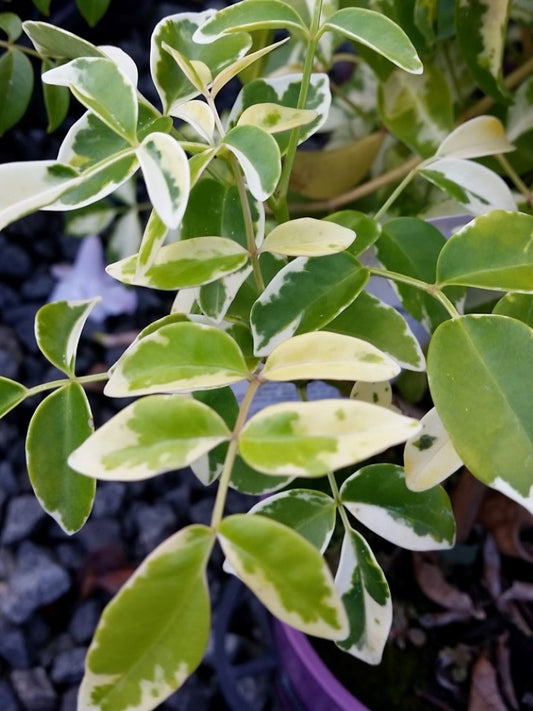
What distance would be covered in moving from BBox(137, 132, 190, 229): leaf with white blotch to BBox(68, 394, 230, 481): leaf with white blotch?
7cm

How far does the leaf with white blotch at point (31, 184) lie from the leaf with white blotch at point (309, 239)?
0.35 feet

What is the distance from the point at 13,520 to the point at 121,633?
2.52 feet

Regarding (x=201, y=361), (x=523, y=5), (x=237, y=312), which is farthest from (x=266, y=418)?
(x=523, y=5)

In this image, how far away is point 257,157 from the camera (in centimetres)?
31

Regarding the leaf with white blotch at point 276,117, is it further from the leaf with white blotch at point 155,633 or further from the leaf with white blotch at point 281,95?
the leaf with white blotch at point 155,633

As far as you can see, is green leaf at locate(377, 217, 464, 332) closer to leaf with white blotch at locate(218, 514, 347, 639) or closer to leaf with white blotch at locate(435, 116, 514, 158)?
leaf with white blotch at locate(435, 116, 514, 158)

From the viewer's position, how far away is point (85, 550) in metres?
0.96

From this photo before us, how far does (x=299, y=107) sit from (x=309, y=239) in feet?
0.24

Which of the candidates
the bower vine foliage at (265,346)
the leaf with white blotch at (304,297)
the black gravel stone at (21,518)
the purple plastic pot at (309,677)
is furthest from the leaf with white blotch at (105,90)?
the black gravel stone at (21,518)

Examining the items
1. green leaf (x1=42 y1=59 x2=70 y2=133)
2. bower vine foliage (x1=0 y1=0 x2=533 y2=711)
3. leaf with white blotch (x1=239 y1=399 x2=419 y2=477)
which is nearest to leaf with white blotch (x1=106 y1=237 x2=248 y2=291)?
bower vine foliage (x1=0 y1=0 x2=533 y2=711)

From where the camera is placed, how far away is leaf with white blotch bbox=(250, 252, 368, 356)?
1.19ft

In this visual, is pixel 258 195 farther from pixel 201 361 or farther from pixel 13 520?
pixel 13 520

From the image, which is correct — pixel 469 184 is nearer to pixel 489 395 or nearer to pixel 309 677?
pixel 489 395

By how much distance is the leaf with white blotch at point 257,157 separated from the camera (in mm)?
303
